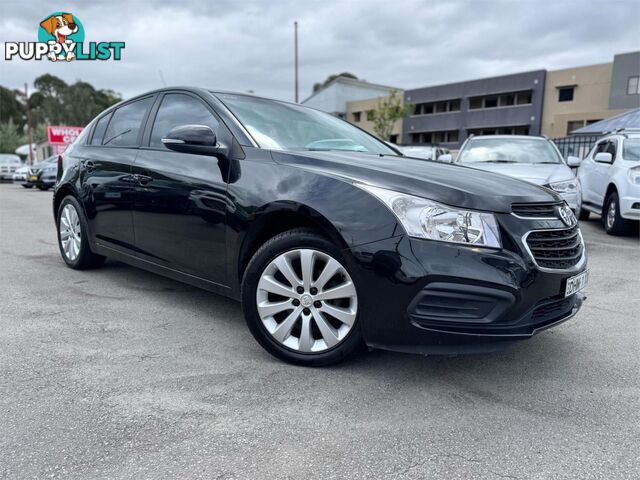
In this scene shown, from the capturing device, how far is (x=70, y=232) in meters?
4.93

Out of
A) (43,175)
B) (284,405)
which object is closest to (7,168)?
(43,175)

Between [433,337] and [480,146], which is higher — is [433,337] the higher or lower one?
the lower one

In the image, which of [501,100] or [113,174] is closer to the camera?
[113,174]

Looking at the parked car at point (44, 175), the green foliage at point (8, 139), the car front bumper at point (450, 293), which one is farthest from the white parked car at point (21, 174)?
the green foliage at point (8, 139)

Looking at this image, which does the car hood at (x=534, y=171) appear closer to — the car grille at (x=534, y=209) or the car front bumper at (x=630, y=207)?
the car front bumper at (x=630, y=207)

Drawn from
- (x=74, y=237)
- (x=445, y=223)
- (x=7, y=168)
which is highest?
(x=445, y=223)

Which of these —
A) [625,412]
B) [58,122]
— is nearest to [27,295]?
[625,412]

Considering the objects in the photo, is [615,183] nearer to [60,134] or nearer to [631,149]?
[631,149]

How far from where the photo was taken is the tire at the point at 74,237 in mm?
4711

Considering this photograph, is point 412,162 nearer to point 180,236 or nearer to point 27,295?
point 180,236

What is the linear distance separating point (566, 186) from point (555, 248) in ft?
15.7

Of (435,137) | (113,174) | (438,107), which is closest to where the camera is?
(113,174)

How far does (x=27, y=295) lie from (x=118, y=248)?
790mm

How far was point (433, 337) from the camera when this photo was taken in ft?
7.90
